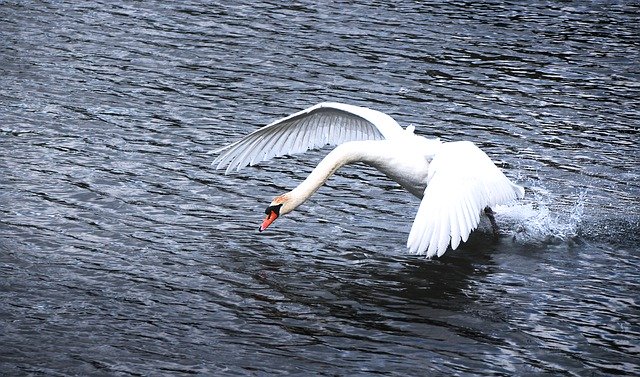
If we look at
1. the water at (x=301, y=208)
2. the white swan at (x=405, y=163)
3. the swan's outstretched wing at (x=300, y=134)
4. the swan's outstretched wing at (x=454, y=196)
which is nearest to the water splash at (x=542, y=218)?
the water at (x=301, y=208)

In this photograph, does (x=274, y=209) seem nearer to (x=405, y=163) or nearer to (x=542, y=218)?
(x=405, y=163)

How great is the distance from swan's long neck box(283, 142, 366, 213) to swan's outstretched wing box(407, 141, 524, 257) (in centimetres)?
73

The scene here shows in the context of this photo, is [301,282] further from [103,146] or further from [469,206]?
[103,146]

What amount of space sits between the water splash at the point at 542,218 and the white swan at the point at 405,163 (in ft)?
1.74

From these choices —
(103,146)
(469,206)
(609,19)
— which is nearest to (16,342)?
(469,206)

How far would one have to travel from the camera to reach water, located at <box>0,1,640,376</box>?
8.55 metres

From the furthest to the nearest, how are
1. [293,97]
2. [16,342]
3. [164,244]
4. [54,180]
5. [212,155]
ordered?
[293,97], [212,155], [54,180], [164,244], [16,342]

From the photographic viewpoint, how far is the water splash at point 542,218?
11.3 meters

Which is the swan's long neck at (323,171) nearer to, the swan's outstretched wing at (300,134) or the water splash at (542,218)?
the swan's outstretched wing at (300,134)

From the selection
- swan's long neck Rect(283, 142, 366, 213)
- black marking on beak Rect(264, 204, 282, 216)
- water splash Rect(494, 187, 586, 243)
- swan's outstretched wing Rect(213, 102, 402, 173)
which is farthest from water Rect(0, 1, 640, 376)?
swan's long neck Rect(283, 142, 366, 213)

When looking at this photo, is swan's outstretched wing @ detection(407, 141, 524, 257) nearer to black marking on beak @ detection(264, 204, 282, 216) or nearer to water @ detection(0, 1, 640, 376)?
water @ detection(0, 1, 640, 376)

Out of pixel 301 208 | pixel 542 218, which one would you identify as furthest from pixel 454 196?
pixel 301 208

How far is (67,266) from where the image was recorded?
9789 mm

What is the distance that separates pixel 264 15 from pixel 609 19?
6.38 meters
